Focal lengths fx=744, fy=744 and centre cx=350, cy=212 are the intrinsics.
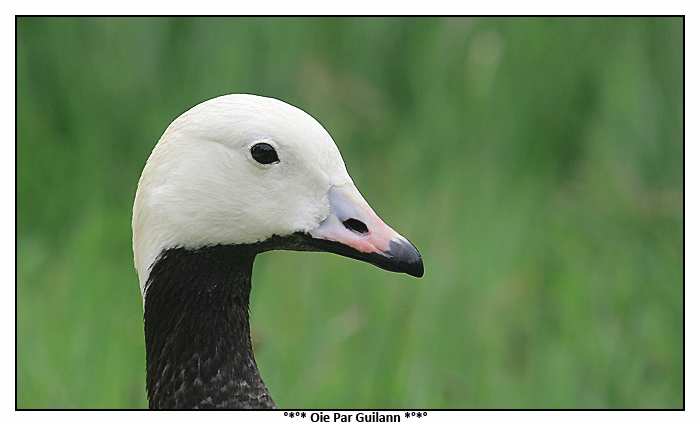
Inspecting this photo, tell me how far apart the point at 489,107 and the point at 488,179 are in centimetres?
33

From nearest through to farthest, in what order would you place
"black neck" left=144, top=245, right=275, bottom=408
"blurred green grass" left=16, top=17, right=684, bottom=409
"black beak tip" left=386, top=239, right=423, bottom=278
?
"black beak tip" left=386, top=239, right=423, bottom=278 < "black neck" left=144, top=245, right=275, bottom=408 < "blurred green grass" left=16, top=17, right=684, bottom=409

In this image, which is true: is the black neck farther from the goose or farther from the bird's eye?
the bird's eye

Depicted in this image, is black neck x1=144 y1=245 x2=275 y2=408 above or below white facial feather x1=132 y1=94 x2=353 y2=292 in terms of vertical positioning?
below

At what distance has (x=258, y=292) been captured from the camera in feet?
10.2

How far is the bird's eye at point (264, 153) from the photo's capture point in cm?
144

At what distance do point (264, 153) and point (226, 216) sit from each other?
151 mm

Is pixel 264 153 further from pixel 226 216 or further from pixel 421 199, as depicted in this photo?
pixel 421 199

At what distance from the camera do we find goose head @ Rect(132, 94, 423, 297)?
1444 millimetres

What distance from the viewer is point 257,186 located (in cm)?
147

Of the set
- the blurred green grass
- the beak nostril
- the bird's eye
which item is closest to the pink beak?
the beak nostril

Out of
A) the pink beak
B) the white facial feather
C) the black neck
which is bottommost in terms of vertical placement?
the black neck

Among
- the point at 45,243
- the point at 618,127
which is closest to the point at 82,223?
the point at 45,243

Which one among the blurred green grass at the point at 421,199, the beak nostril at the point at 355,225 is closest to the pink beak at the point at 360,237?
the beak nostril at the point at 355,225

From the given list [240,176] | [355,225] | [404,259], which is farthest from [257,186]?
[404,259]
